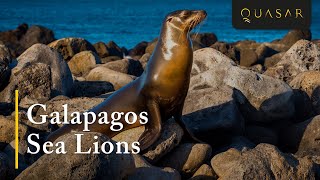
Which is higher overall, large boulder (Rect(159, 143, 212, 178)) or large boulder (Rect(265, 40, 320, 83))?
large boulder (Rect(159, 143, 212, 178))

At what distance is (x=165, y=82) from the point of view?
8.09 metres

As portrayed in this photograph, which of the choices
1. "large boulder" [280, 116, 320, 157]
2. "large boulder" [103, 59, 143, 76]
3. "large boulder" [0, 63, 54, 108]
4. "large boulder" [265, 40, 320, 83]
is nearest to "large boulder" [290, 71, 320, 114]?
"large boulder" [280, 116, 320, 157]

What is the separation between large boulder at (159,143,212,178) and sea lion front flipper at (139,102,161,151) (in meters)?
0.30

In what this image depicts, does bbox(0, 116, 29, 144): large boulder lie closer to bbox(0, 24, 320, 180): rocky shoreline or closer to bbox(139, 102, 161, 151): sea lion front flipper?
bbox(0, 24, 320, 180): rocky shoreline

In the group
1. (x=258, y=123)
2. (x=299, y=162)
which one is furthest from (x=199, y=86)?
(x=299, y=162)

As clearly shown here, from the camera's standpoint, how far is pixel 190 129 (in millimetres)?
8828

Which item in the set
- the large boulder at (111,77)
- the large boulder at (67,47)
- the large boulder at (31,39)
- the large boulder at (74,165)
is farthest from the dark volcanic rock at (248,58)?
the large boulder at (74,165)

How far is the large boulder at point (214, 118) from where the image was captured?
29.3 ft

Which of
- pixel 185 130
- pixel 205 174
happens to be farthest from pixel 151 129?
pixel 205 174

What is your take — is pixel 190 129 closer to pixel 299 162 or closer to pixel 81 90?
pixel 299 162

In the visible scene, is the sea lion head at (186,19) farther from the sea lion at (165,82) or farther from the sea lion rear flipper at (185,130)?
the sea lion rear flipper at (185,130)

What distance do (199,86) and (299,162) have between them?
3.30 metres

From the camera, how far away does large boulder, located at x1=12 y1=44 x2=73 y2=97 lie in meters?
11.0

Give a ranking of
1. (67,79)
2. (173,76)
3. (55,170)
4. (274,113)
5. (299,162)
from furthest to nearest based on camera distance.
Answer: (67,79) < (274,113) < (173,76) < (299,162) < (55,170)
